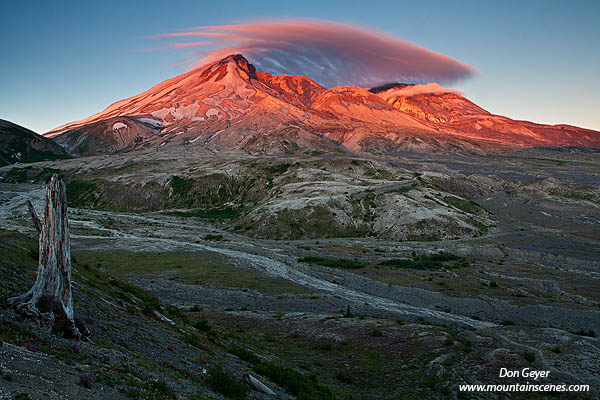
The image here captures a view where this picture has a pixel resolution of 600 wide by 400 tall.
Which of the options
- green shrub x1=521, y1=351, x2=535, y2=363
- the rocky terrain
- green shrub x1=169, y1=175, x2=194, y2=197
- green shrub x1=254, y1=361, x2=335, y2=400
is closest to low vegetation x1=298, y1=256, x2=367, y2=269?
the rocky terrain

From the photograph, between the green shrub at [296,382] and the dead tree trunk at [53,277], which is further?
the green shrub at [296,382]

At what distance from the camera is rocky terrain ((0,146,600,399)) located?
1468cm

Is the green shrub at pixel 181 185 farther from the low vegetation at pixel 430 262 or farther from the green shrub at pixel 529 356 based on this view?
the green shrub at pixel 529 356

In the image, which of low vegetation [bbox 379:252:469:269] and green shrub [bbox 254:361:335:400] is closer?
green shrub [bbox 254:361:335:400]

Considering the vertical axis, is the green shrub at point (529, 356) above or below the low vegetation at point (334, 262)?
above

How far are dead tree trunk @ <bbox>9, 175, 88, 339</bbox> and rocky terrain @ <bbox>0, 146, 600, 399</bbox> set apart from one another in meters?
0.72

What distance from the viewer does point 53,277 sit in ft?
44.9

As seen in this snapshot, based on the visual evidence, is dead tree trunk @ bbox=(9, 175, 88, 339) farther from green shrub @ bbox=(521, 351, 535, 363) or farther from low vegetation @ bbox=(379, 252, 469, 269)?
low vegetation @ bbox=(379, 252, 469, 269)

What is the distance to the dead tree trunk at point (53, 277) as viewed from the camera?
12984 millimetres

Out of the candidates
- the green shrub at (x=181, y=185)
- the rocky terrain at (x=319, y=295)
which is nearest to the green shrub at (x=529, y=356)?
the rocky terrain at (x=319, y=295)

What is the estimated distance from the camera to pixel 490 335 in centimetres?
2689

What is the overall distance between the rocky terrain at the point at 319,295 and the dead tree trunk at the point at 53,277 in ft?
2.35

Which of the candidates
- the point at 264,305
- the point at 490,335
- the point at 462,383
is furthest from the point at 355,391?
the point at 264,305

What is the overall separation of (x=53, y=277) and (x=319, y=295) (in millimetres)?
29806
